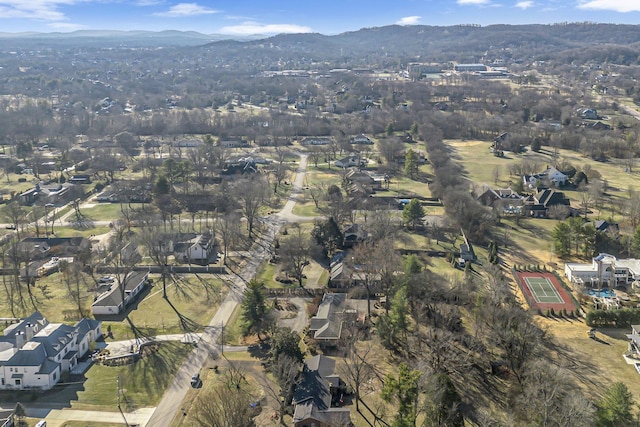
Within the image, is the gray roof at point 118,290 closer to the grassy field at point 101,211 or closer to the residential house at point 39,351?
the residential house at point 39,351

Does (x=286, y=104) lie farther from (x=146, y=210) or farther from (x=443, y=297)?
(x=443, y=297)

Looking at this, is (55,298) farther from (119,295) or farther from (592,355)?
(592,355)

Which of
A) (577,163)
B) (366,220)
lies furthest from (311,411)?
(577,163)

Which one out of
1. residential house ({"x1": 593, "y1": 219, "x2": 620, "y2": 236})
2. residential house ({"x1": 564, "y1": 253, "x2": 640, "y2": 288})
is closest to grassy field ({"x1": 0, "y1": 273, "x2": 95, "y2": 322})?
residential house ({"x1": 564, "y1": 253, "x2": 640, "y2": 288})

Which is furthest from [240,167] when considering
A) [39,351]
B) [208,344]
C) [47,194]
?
[39,351]

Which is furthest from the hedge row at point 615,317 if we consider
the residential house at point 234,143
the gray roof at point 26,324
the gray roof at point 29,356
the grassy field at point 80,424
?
the residential house at point 234,143
